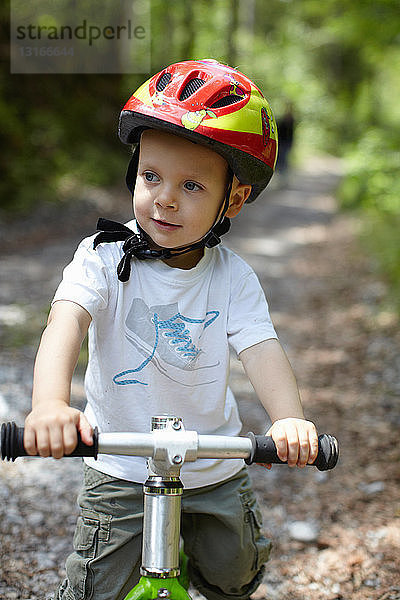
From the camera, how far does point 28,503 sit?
4.20 metres

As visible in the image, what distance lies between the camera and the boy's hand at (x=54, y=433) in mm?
1791

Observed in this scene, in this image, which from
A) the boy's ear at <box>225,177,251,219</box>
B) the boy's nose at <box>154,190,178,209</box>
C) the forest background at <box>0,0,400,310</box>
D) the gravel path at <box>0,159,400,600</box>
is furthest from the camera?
the forest background at <box>0,0,400,310</box>

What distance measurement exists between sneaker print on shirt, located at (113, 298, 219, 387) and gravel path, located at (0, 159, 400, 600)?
1.47 meters

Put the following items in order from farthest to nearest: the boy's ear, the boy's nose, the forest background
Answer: the forest background, the boy's ear, the boy's nose

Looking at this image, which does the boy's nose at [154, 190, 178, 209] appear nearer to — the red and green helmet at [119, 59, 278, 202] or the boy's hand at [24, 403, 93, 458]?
the red and green helmet at [119, 59, 278, 202]

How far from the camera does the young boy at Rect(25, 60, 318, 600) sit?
8.01 feet

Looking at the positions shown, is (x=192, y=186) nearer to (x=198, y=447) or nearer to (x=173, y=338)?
(x=173, y=338)

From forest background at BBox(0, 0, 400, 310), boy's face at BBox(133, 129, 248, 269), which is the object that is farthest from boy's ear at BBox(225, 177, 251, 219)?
forest background at BBox(0, 0, 400, 310)

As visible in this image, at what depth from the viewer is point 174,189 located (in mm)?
2404

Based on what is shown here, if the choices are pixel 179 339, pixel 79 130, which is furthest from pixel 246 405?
pixel 79 130

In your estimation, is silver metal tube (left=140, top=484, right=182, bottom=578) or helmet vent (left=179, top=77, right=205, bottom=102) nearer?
silver metal tube (left=140, top=484, right=182, bottom=578)

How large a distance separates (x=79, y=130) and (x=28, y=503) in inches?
604

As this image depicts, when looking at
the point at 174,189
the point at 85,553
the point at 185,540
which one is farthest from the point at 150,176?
the point at 185,540

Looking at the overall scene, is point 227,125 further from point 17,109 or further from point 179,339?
point 17,109
